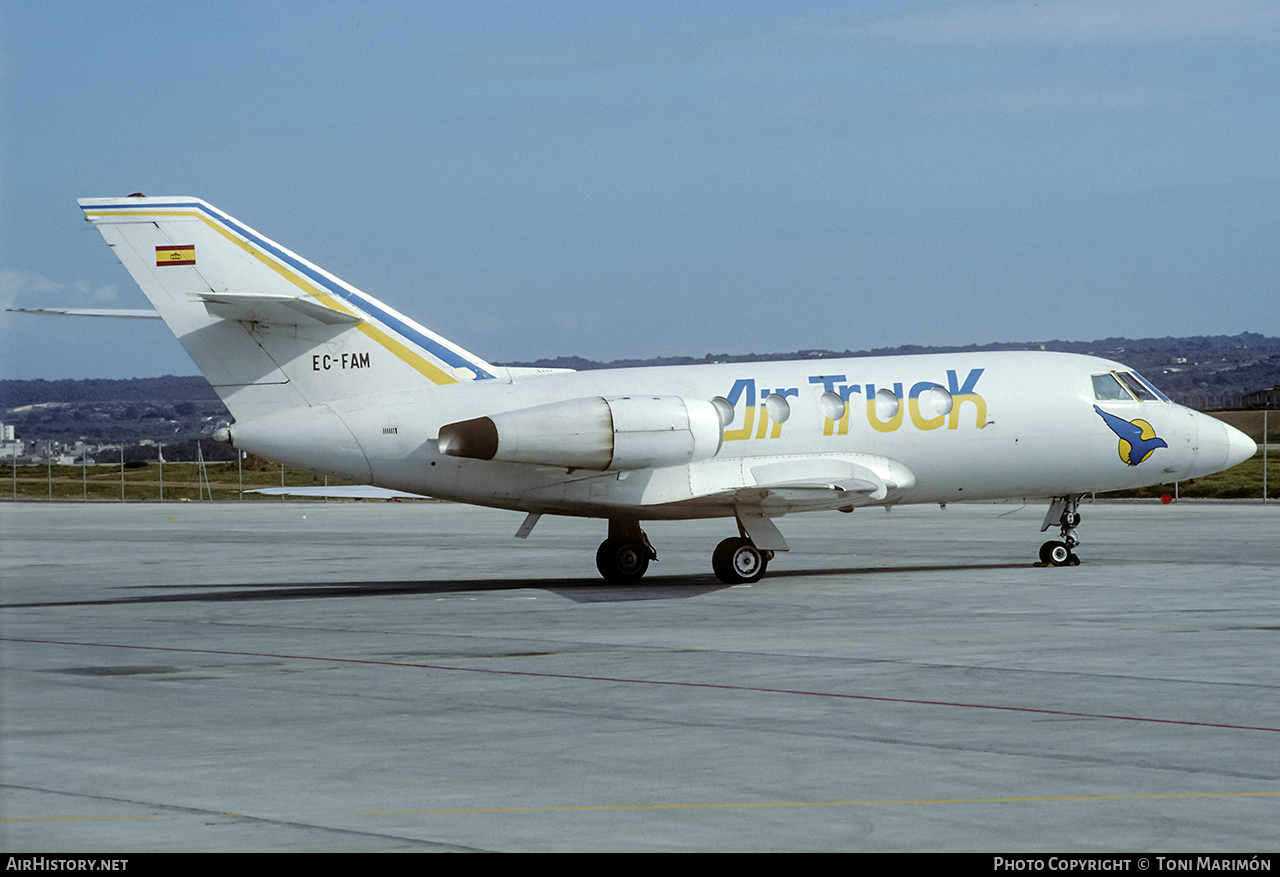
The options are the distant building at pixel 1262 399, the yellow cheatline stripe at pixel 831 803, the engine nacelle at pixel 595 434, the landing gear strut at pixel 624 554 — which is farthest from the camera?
the distant building at pixel 1262 399

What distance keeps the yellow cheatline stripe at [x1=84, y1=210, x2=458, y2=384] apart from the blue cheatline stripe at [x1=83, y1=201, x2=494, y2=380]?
8 cm

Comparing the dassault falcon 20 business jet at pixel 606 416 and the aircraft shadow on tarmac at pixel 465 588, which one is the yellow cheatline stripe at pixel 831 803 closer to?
the aircraft shadow on tarmac at pixel 465 588

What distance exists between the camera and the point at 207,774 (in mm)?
10219

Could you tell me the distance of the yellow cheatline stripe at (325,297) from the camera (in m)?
23.4

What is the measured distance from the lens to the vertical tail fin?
2317 centimetres

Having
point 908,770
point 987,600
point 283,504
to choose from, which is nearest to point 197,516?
point 283,504

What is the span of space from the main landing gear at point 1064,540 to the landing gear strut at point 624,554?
23.6 ft

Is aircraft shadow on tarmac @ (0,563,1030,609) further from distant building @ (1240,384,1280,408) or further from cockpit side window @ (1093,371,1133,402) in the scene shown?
distant building @ (1240,384,1280,408)

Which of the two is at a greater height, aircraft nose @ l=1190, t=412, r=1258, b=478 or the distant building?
the distant building

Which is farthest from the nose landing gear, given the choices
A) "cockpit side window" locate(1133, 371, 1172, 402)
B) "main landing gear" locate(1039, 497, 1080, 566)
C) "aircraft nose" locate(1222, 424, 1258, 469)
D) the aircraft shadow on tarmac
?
"aircraft nose" locate(1222, 424, 1258, 469)

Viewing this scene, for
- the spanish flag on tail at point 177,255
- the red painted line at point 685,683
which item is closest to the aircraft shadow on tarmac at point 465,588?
the spanish flag on tail at point 177,255

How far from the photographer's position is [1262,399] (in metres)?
133

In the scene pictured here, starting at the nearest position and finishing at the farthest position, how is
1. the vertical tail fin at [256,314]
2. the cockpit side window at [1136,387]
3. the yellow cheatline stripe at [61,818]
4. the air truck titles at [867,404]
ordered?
1. the yellow cheatline stripe at [61,818]
2. the vertical tail fin at [256,314]
3. the air truck titles at [867,404]
4. the cockpit side window at [1136,387]
